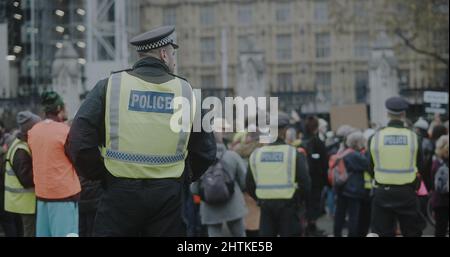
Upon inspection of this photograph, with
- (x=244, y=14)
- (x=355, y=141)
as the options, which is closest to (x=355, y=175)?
(x=355, y=141)

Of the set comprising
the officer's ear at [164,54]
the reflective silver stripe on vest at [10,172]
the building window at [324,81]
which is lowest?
the reflective silver stripe on vest at [10,172]

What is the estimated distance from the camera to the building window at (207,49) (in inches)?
2005

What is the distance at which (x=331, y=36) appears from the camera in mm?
49438

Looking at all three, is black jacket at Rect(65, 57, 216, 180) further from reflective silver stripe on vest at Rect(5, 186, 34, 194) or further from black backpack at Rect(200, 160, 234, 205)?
black backpack at Rect(200, 160, 234, 205)

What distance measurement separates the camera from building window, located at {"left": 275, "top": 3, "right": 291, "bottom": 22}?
50031 mm

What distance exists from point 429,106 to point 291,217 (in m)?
9.19

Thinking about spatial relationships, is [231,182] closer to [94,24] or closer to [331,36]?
[94,24]

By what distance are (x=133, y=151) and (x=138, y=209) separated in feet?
1.09

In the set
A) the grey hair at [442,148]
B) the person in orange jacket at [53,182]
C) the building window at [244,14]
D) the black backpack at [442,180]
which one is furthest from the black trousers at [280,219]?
the building window at [244,14]

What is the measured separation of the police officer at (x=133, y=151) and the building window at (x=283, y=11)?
150ft

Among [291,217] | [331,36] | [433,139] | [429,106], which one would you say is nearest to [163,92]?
[291,217]

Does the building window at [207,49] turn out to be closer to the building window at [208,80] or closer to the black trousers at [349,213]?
the building window at [208,80]

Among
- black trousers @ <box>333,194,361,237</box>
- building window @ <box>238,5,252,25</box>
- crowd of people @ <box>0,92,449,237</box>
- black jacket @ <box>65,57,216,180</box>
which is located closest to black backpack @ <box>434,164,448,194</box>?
crowd of people @ <box>0,92,449,237</box>

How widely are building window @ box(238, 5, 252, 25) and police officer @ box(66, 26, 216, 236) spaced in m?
45.9
